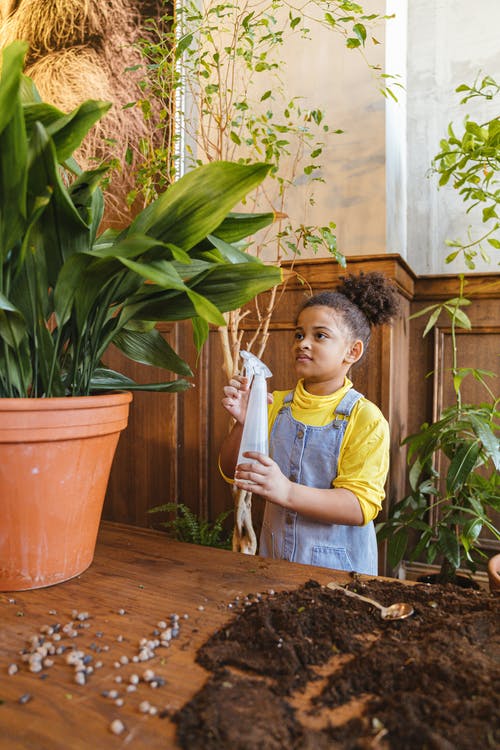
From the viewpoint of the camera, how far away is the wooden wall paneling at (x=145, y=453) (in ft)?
7.04

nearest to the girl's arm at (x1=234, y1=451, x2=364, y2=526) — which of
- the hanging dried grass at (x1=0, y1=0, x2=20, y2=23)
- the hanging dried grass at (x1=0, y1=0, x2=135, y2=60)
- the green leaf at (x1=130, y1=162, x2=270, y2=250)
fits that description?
the green leaf at (x1=130, y1=162, x2=270, y2=250)

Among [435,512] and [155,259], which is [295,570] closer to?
[155,259]

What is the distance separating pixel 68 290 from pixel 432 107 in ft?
6.37

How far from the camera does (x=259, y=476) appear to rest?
33.1 inches

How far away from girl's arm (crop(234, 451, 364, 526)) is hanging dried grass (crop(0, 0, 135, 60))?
223cm

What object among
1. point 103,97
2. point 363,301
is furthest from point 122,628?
point 103,97

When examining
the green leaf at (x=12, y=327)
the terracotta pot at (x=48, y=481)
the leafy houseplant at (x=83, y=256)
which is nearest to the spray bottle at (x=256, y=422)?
the leafy houseplant at (x=83, y=256)

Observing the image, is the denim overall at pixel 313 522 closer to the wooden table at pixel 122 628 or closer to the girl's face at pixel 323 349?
the girl's face at pixel 323 349

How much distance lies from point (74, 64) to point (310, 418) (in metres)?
2.06

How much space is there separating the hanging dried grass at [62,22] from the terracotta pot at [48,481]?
2279 millimetres

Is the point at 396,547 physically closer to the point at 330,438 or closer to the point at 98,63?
the point at 330,438

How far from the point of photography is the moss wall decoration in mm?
2242

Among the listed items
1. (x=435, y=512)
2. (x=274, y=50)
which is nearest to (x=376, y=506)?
(x=435, y=512)

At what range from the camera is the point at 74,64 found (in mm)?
2336
